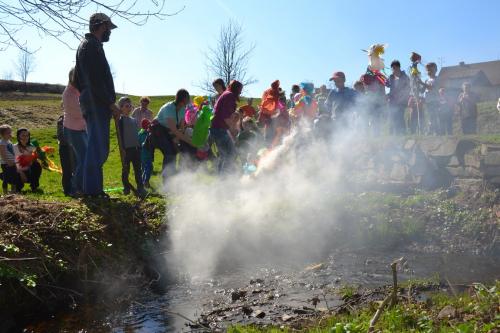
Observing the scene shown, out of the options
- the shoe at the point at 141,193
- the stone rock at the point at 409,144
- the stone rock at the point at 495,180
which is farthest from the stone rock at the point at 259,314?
the stone rock at the point at 409,144

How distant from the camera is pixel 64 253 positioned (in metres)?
5.57

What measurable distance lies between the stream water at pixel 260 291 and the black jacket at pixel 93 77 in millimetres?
2616

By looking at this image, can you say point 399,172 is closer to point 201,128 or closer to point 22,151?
point 201,128

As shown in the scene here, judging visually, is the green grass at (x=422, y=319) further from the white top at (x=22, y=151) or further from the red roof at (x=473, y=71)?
the red roof at (x=473, y=71)

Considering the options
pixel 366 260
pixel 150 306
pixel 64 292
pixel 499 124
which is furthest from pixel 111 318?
pixel 499 124

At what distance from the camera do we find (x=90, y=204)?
6484mm

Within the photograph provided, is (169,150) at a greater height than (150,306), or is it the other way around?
(169,150)

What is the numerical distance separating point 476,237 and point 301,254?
128 inches

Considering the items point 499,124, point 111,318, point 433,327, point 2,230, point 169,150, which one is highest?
point 499,124

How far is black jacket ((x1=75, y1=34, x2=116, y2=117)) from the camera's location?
6207 mm

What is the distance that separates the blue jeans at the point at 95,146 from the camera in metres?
6.48

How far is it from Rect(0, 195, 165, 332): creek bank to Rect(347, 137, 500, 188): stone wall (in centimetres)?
563

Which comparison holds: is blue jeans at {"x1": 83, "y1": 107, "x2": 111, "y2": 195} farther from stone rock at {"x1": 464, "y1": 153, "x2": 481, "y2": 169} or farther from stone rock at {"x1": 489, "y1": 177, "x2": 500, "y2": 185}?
stone rock at {"x1": 489, "y1": 177, "x2": 500, "y2": 185}

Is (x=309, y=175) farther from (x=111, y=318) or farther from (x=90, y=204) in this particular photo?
(x=111, y=318)
